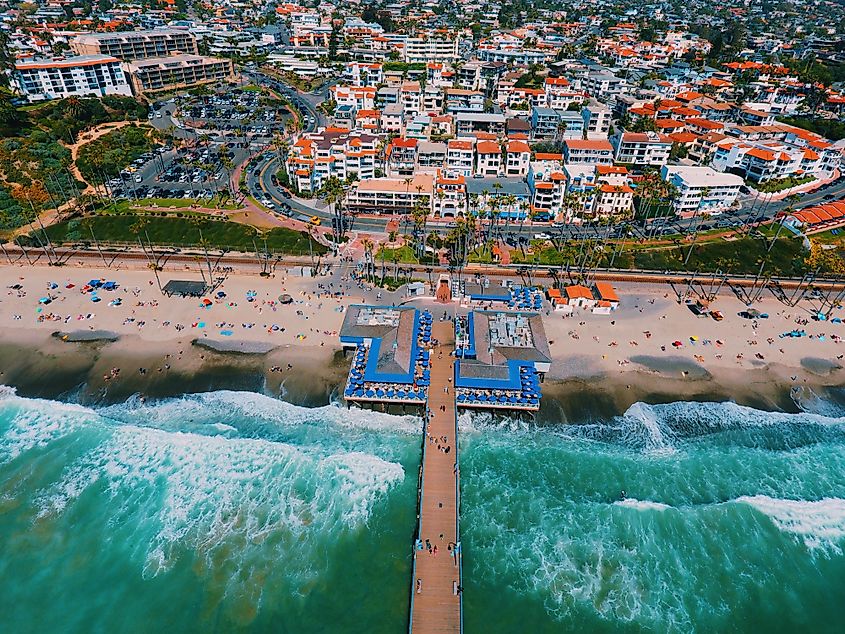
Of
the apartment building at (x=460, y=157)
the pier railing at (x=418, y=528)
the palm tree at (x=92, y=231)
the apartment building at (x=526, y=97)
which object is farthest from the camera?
the apartment building at (x=526, y=97)

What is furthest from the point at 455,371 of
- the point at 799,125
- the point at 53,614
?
the point at 799,125

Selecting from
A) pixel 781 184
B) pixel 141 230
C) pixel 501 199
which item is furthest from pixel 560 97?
pixel 141 230

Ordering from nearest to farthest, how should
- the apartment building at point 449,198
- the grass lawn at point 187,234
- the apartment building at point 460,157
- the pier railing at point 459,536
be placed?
the pier railing at point 459,536, the grass lawn at point 187,234, the apartment building at point 449,198, the apartment building at point 460,157

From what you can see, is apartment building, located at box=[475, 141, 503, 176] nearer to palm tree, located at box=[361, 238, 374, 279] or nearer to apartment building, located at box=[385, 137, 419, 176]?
apartment building, located at box=[385, 137, 419, 176]

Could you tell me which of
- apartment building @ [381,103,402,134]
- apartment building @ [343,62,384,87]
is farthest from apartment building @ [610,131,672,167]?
apartment building @ [343,62,384,87]

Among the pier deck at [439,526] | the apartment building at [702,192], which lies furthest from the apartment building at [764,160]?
the pier deck at [439,526]

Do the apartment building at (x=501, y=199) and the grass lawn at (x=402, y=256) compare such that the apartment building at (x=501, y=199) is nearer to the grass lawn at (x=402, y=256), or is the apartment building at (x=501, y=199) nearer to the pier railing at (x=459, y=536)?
the grass lawn at (x=402, y=256)

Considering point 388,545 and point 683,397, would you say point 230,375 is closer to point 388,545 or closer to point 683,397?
point 388,545
